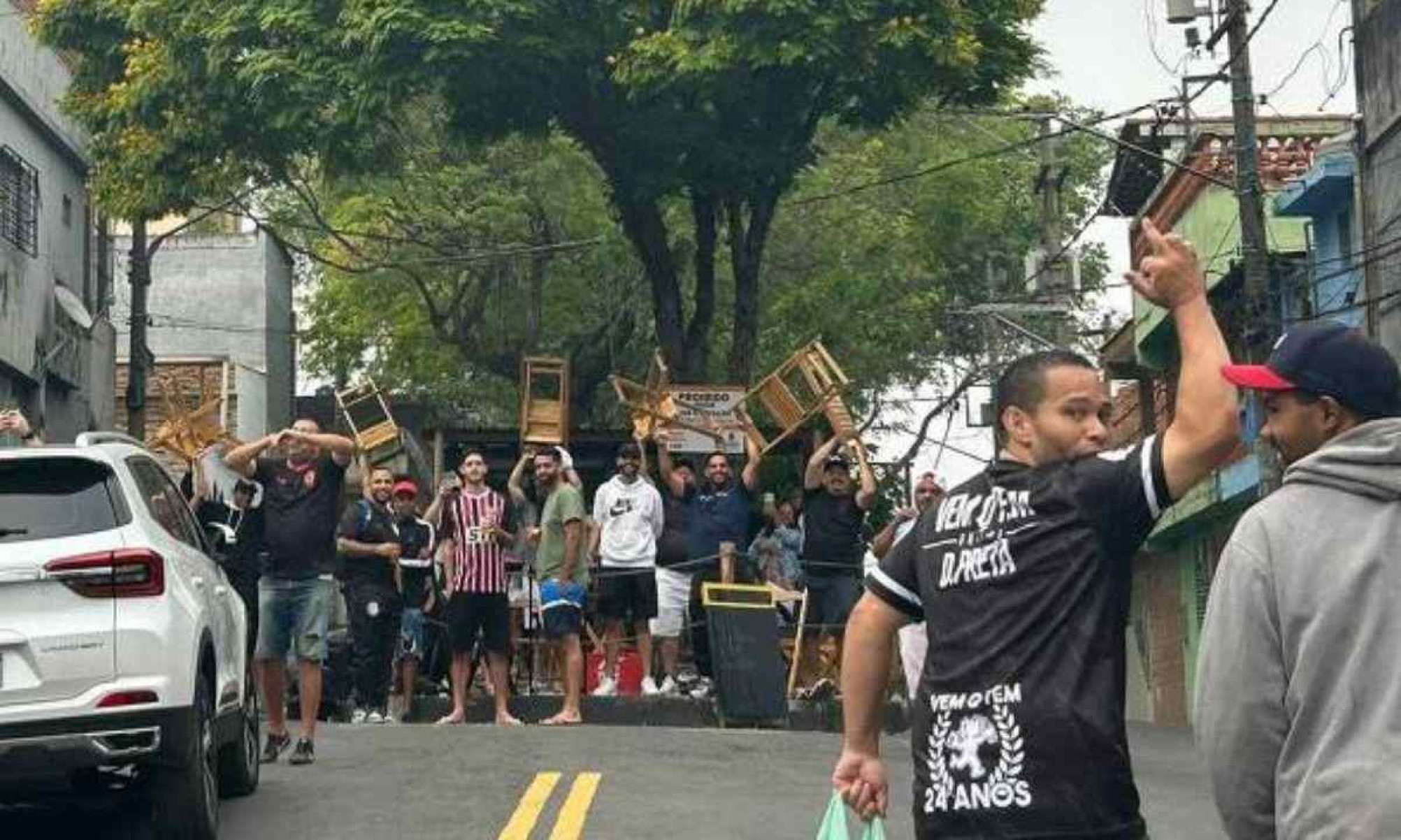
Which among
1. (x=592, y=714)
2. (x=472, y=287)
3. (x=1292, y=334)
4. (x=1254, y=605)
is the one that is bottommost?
(x=592, y=714)

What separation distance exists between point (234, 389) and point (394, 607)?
94.0 ft

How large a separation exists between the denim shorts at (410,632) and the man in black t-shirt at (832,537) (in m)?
2.83

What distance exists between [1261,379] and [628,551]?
13.0 metres

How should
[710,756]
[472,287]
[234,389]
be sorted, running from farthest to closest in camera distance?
1. [234,389]
2. [472,287]
3. [710,756]

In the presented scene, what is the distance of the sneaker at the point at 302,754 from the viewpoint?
12.9 metres

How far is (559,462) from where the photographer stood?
1645 centimetres

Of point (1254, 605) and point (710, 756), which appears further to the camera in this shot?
point (710, 756)

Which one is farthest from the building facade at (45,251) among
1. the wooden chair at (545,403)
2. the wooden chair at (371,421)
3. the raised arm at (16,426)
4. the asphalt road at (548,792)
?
the raised arm at (16,426)

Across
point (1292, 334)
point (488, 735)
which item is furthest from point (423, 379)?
point (1292, 334)

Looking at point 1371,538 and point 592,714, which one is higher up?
point 1371,538

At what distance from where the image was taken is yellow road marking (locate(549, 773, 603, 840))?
10.6 meters

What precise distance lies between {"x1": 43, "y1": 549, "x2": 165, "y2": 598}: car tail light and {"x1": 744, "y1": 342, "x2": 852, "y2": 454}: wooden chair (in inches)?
515

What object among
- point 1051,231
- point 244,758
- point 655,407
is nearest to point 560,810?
point 244,758

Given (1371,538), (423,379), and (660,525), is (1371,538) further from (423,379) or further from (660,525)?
(423,379)
